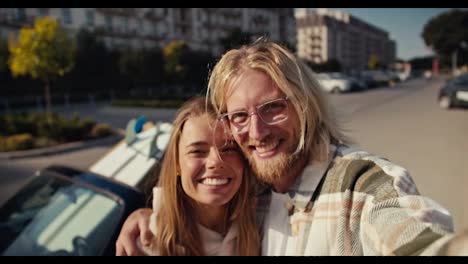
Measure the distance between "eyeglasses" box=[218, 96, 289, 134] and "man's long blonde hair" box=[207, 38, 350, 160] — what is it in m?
0.02

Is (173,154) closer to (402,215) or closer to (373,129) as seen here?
(402,215)

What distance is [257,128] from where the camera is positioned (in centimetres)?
80

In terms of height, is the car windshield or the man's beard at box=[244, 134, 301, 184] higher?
the man's beard at box=[244, 134, 301, 184]

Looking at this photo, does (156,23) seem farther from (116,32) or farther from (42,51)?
(42,51)

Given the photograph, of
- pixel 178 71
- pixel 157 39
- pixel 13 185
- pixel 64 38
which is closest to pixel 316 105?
pixel 13 185

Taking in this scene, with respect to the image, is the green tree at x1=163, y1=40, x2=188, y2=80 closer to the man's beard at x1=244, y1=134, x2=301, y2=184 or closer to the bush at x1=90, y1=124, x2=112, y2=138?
the bush at x1=90, y1=124, x2=112, y2=138

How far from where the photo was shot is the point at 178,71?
18172 mm

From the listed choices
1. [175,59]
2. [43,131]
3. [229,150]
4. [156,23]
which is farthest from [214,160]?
[156,23]

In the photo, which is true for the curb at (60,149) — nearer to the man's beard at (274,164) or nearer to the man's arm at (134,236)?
the man's arm at (134,236)

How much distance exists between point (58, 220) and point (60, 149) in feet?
21.1

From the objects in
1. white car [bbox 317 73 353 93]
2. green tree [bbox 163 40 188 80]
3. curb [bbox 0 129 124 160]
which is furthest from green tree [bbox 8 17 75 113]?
green tree [bbox 163 40 188 80]

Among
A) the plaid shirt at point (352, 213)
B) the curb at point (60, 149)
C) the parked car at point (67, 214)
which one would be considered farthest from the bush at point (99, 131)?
the plaid shirt at point (352, 213)

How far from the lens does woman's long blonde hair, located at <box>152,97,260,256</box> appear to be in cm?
95

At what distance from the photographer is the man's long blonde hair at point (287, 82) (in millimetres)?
824
